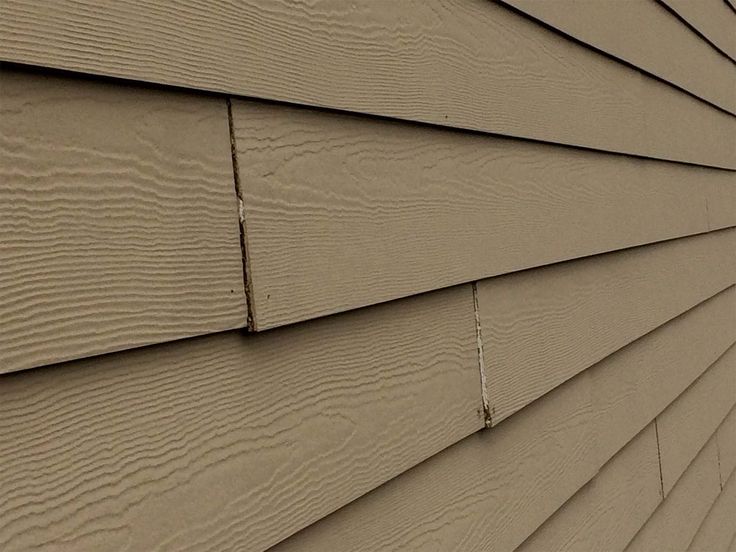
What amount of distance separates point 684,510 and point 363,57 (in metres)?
1.87

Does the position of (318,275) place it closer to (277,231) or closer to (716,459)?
(277,231)

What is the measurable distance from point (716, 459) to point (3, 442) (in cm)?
269

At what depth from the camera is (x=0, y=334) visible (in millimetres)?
625

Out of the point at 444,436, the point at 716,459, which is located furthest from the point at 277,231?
the point at 716,459

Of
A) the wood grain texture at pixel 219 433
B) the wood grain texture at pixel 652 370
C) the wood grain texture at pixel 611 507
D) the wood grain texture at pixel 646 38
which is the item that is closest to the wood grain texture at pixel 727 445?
the wood grain texture at pixel 652 370

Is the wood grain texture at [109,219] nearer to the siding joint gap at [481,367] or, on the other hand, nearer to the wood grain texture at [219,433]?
the wood grain texture at [219,433]

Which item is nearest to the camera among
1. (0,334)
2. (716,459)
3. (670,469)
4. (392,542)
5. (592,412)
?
(0,334)

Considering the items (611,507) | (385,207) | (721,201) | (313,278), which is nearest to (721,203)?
(721,201)

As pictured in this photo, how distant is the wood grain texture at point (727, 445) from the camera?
2.95m

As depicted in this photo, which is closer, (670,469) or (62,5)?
(62,5)

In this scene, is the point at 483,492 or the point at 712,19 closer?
the point at 483,492

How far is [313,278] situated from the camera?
938 millimetres

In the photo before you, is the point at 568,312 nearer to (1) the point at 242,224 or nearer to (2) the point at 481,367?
(2) the point at 481,367

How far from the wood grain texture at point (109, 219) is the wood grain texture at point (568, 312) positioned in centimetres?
60
